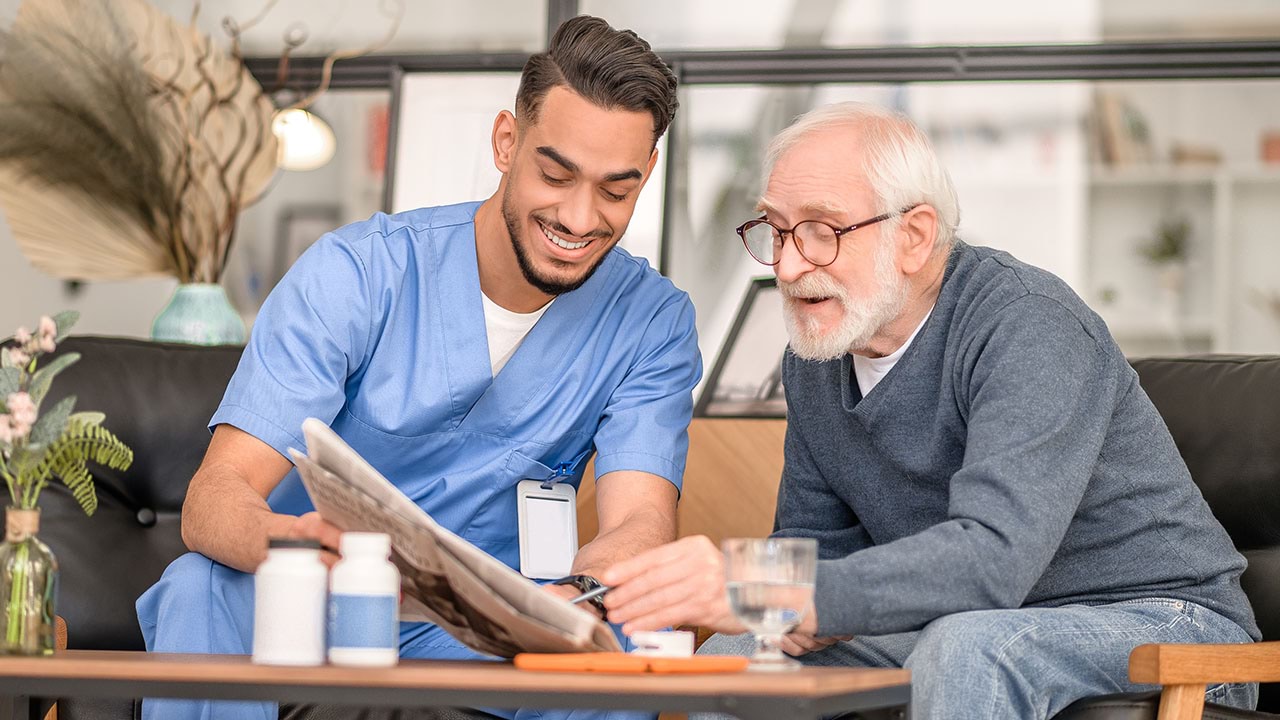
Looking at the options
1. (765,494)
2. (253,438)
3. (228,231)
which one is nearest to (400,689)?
(253,438)

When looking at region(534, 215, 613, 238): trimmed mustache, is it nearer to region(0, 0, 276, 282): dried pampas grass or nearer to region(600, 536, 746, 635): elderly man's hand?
region(600, 536, 746, 635): elderly man's hand

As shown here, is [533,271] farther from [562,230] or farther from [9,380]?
[9,380]

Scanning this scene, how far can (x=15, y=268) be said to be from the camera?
371 centimetres

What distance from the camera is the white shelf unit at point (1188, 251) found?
4.00m

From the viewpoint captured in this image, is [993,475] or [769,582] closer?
[769,582]

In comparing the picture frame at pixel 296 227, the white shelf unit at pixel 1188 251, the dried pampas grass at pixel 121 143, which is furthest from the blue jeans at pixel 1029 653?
the picture frame at pixel 296 227

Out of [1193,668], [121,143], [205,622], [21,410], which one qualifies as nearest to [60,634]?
[205,622]

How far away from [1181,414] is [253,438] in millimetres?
1386

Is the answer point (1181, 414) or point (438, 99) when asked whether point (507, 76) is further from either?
point (1181, 414)

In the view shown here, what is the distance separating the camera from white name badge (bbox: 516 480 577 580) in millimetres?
1943

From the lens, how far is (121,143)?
10.8ft

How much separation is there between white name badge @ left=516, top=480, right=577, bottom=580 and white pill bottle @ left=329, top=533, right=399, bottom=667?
0.72 m

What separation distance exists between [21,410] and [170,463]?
104 cm

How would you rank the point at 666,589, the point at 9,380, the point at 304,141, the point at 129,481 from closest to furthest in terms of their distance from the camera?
the point at 666,589 < the point at 9,380 < the point at 129,481 < the point at 304,141
